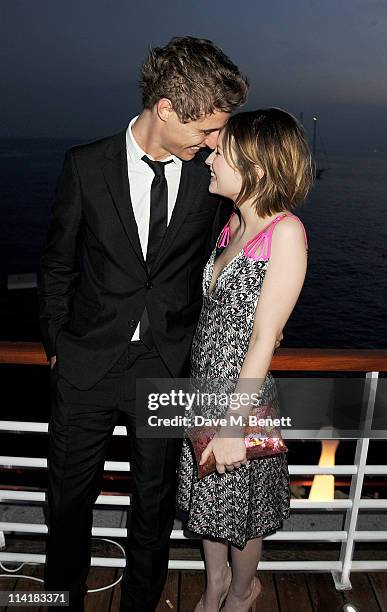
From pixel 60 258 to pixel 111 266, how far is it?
0.24 metres

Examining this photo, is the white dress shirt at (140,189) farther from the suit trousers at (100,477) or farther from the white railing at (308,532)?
the white railing at (308,532)

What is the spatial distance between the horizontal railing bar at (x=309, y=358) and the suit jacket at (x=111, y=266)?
5.1 inches

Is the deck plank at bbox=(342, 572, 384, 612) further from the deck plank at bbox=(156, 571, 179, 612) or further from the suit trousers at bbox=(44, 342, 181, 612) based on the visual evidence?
the suit trousers at bbox=(44, 342, 181, 612)

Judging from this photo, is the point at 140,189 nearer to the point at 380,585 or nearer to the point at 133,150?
the point at 133,150

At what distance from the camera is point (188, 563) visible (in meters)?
2.73

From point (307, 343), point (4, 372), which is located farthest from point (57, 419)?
point (307, 343)

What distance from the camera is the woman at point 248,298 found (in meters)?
1.80

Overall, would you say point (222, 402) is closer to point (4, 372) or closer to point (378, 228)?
point (4, 372)

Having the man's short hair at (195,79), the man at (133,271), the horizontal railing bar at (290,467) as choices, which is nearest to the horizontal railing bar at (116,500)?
the horizontal railing bar at (290,467)

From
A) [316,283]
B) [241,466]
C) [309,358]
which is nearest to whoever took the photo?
[241,466]

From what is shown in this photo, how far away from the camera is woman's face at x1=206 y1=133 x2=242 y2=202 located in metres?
1.87

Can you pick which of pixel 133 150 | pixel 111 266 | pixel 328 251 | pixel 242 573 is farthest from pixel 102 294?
pixel 328 251

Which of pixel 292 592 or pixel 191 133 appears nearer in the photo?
pixel 191 133

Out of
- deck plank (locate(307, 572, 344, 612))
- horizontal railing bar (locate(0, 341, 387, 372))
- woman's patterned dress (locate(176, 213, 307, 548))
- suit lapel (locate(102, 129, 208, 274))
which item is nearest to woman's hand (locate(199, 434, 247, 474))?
woman's patterned dress (locate(176, 213, 307, 548))
